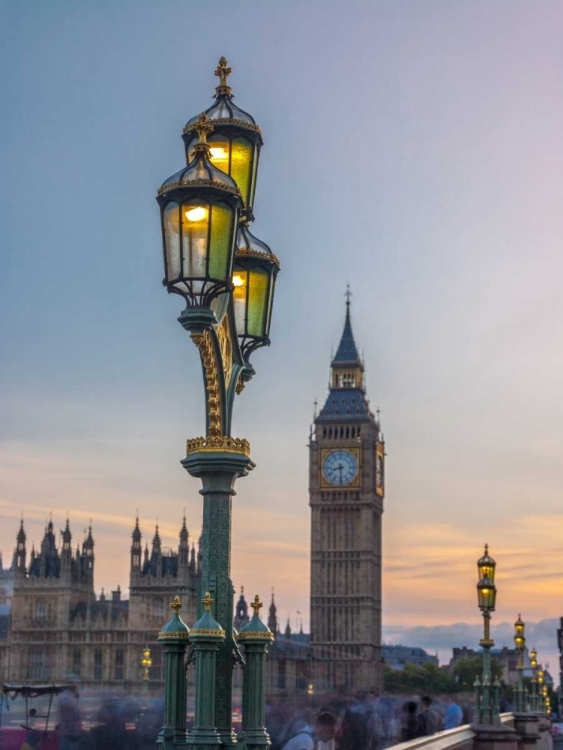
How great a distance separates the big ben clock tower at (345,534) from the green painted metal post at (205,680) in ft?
296

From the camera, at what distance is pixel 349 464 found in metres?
97.2

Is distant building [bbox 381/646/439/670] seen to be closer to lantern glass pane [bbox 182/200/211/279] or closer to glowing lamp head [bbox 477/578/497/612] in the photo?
glowing lamp head [bbox 477/578/497/612]

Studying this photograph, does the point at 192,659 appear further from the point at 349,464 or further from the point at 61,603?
the point at 349,464

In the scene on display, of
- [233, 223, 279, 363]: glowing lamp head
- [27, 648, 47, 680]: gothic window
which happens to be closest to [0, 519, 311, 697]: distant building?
[27, 648, 47, 680]: gothic window

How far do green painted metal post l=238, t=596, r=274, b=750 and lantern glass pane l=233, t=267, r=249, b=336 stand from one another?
1.87m

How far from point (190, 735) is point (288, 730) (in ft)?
77.5

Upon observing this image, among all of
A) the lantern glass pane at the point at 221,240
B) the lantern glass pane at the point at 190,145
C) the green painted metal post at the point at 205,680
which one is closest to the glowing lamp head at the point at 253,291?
the lantern glass pane at the point at 190,145

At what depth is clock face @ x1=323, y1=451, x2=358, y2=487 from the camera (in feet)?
318

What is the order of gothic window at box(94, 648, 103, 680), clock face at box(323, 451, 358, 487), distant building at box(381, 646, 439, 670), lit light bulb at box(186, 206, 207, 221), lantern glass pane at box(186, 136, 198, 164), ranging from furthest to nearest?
distant building at box(381, 646, 439, 670), clock face at box(323, 451, 358, 487), gothic window at box(94, 648, 103, 680), lantern glass pane at box(186, 136, 198, 164), lit light bulb at box(186, 206, 207, 221)

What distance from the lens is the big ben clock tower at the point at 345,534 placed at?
9450 centimetres

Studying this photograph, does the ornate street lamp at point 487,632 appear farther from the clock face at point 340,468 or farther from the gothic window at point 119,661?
the clock face at point 340,468

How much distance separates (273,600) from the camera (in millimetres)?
91938

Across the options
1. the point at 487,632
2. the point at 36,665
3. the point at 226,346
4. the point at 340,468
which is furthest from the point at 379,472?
the point at 226,346

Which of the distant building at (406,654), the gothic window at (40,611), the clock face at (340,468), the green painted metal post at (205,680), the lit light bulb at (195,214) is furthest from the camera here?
the distant building at (406,654)
